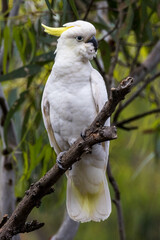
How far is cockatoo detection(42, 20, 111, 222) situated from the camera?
1862 millimetres

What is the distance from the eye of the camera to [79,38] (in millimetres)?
1891

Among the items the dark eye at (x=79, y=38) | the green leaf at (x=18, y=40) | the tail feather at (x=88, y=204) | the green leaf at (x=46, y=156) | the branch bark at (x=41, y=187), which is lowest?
the tail feather at (x=88, y=204)

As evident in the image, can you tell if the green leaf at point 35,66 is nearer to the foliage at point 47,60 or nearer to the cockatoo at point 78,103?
the foliage at point 47,60

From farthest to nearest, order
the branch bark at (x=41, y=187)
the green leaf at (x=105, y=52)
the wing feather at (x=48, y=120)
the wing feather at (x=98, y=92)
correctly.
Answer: the green leaf at (x=105, y=52) → the wing feather at (x=48, y=120) → the wing feather at (x=98, y=92) → the branch bark at (x=41, y=187)

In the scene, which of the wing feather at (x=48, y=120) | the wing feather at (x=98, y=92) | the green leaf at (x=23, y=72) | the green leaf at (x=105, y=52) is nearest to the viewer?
the wing feather at (x=98, y=92)

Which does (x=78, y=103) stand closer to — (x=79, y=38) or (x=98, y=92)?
(x=98, y=92)

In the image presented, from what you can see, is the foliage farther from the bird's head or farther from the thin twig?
the thin twig

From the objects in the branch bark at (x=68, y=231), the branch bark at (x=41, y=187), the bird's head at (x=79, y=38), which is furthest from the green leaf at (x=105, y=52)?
the branch bark at (x=41, y=187)

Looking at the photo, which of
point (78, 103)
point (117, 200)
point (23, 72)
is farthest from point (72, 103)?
point (117, 200)

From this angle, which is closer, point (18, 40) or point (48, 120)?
point (48, 120)

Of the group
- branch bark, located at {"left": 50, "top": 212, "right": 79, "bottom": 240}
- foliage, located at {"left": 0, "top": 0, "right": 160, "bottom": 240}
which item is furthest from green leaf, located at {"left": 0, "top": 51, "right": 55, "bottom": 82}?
branch bark, located at {"left": 50, "top": 212, "right": 79, "bottom": 240}

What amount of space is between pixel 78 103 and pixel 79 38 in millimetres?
272

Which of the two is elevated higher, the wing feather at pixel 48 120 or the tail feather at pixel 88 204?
the wing feather at pixel 48 120

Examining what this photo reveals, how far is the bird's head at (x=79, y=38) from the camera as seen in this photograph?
1.87 m
